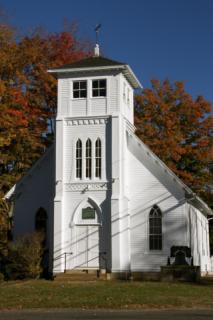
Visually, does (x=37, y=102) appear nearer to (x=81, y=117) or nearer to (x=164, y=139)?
(x=164, y=139)

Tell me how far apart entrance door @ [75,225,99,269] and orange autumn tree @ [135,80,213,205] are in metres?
14.0

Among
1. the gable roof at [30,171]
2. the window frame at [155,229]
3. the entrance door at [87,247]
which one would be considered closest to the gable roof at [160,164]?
the window frame at [155,229]

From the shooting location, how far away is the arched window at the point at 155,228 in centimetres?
2927

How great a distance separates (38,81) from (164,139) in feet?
34.0

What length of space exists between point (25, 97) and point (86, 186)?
13.8 m

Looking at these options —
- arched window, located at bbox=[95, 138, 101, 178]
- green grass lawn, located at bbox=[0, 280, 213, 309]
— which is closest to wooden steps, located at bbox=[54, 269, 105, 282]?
green grass lawn, located at bbox=[0, 280, 213, 309]

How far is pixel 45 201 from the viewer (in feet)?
102

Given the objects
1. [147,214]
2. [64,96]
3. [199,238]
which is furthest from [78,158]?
[199,238]

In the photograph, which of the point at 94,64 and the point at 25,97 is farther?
the point at 25,97

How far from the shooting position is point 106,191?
1125 inches

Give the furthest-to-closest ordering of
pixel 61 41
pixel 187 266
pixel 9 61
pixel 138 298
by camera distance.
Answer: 1. pixel 61 41
2. pixel 9 61
3. pixel 187 266
4. pixel 138 298

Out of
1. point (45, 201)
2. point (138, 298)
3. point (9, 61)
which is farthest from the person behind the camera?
point (9, 61)

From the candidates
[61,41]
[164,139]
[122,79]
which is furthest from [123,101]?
[61,41]

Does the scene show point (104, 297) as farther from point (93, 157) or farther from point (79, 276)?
point (93, 157)
